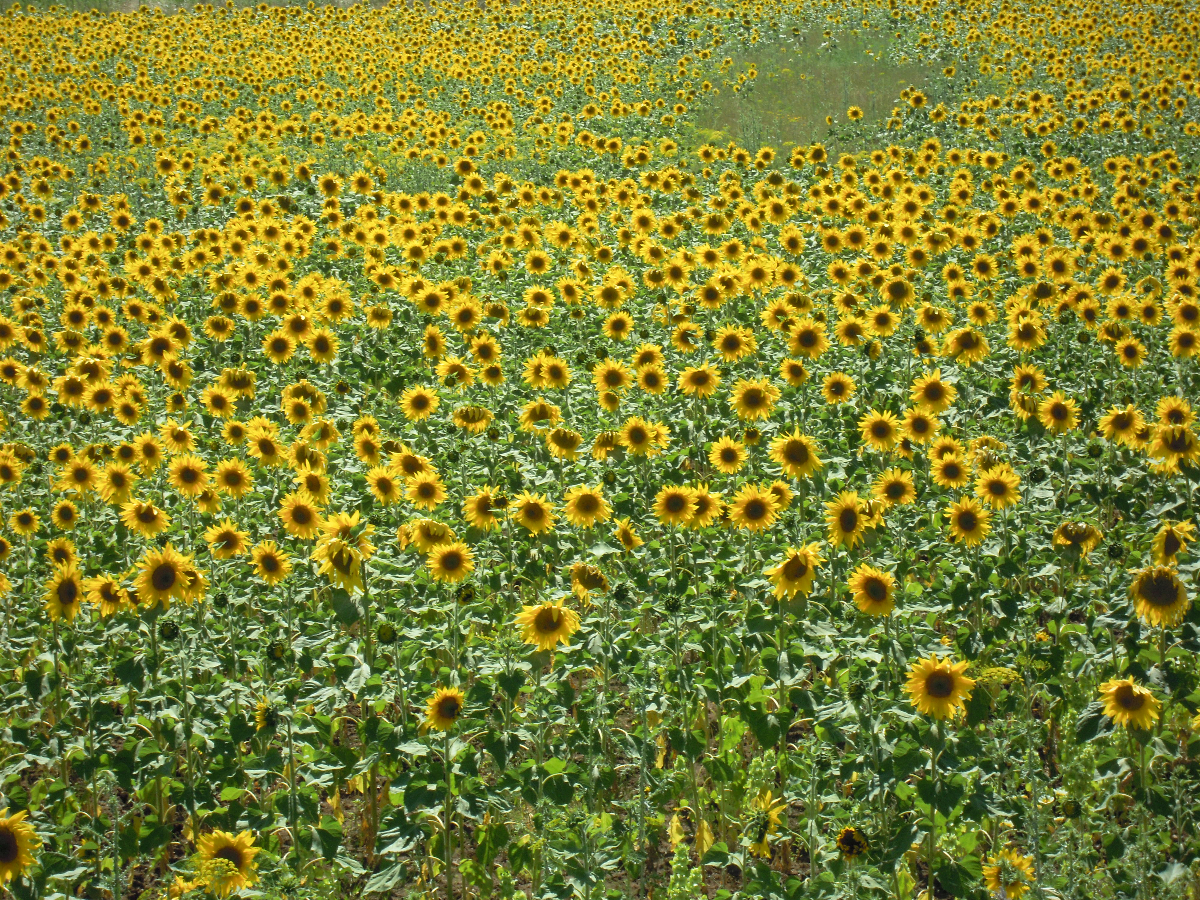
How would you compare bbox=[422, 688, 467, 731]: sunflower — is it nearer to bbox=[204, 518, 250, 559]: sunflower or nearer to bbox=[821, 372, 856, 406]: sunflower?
bbox=[204, 518, 250, 559]: sunflower

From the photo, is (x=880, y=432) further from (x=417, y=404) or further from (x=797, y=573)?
(x=417, y=404)

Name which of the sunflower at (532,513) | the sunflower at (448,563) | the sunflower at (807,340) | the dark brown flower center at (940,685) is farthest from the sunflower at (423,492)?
the sunflower at (807,340)

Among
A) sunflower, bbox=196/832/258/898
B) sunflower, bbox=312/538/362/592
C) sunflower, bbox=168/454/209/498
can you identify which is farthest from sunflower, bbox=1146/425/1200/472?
sunflower, bbox=168/454/209/498

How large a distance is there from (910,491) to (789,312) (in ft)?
10.8

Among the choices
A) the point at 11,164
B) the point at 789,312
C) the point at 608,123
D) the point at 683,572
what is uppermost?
the point at 608,123

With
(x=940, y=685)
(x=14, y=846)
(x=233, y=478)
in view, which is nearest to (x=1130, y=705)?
(x=940, y=685)

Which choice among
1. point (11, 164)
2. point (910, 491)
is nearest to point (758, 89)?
point (11, 164)

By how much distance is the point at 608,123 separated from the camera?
1772 centimetres

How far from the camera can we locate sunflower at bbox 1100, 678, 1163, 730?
12.8 ft

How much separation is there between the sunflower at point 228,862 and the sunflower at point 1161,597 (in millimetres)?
3997

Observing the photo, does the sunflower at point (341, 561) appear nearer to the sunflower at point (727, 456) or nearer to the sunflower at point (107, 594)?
the sunflower at point (107, 594)

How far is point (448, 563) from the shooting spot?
4.67 m

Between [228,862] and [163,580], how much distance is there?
1.47 meters

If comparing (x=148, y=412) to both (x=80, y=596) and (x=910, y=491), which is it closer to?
(x=80, y=596)
